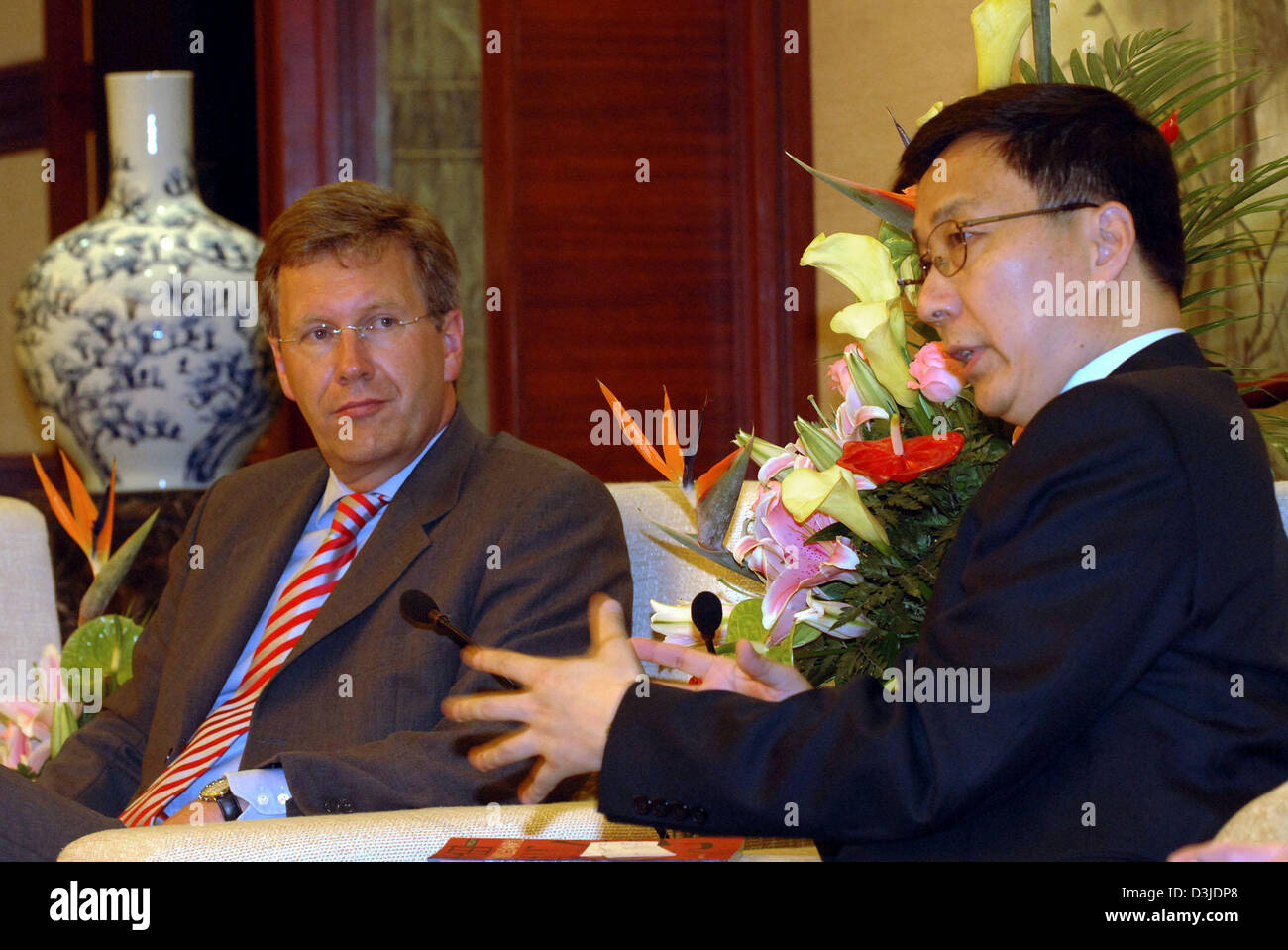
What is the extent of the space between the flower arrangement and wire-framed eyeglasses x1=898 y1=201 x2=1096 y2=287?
1.22 m

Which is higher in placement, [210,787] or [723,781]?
[723,781]

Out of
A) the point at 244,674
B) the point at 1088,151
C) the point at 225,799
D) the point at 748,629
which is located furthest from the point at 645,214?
the point at 1088,151

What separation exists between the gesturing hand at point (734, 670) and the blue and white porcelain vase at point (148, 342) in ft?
5.65

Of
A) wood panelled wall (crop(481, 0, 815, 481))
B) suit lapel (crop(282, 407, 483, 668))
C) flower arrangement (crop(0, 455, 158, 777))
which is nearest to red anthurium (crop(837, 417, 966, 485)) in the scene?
suit lapel (crop(282, 407, 483, 668))

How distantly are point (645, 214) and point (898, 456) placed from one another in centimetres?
215

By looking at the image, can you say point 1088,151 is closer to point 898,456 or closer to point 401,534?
point 898,456

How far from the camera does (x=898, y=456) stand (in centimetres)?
123

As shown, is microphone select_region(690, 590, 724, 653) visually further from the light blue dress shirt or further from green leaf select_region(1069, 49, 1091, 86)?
green leaf select_region(1069, 49, 1091, 86)

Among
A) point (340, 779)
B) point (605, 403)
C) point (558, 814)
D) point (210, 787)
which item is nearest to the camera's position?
point (558, 814)

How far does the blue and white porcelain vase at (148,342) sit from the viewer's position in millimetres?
2547

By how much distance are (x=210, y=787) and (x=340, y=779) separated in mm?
231
